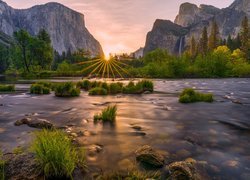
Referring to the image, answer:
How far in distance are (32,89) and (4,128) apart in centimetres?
2034

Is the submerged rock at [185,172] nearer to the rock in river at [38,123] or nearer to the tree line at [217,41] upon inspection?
the rock in river at [38,123]

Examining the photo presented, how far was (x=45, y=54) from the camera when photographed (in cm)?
9706

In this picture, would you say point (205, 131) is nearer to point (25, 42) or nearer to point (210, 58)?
point (210, 58)

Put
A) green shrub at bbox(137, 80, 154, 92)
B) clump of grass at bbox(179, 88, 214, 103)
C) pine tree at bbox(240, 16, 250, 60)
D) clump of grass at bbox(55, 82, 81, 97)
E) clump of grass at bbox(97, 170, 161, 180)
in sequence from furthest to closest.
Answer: pine tree at bbox(240, 16, 250, 60) < green shrub at bbox(137, 80, 154, 92) < clump of grass at bbox(55, 82, 81, 97) < clump of grass at bbox(179, 88, 214, 103) < clump of grass at bbox(97, 170, 161, 180)

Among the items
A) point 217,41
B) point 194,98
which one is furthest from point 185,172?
point 217,41

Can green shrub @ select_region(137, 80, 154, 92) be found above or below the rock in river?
above

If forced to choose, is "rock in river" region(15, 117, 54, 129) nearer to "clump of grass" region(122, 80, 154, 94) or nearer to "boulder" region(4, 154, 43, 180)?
"boulder" region(4, 154, 43, 180)

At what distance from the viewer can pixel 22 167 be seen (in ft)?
20.4

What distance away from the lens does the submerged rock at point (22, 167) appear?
5.89 meters

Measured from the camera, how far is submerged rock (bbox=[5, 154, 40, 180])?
5887mm

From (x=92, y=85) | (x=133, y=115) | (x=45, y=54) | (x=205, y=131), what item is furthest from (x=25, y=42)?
(x=205, y=131)

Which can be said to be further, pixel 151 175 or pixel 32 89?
pixel 32 89

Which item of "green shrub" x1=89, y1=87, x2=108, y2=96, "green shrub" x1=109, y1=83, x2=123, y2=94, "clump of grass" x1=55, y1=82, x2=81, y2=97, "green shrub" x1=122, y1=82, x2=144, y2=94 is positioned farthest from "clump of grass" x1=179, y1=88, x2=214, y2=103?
"clump of grass" x1=55, y1=82, x2=81, y2=97

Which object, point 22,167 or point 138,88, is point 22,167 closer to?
point 22,167
